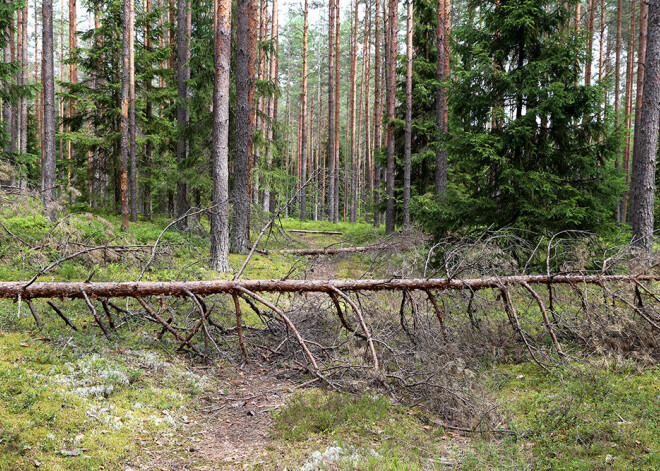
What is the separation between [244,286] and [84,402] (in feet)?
6.55

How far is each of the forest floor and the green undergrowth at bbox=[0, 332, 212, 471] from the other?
12 mm

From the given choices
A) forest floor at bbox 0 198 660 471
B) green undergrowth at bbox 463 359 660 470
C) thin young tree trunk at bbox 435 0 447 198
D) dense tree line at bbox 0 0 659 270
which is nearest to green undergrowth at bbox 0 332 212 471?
forest floor at bbox 0 198 660 471

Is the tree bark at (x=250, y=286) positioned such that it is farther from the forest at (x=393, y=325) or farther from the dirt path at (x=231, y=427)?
the dirt path at (x=231, y=427)

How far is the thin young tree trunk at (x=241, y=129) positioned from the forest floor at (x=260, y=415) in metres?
6.17

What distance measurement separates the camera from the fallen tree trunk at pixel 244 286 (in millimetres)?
4633

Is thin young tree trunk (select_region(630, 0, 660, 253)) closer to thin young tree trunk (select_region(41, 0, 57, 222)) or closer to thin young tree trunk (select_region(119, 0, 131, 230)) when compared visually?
thin young tree trunk (select_region(119, 0, 131, 230))

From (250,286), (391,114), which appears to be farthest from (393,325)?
(391,114)

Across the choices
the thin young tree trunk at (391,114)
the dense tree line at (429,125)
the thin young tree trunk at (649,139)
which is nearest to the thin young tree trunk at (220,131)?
the dense tree line at (429,125)

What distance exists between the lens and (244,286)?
4.91 m

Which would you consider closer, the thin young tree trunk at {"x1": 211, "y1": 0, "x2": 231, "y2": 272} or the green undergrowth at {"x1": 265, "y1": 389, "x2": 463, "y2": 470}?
the green undergrowth at {"x1": 265, "y1": 389, "x2": 463, "y2": 470}

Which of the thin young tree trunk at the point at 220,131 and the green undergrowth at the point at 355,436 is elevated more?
the thin young tree trunk at the point at 220,131

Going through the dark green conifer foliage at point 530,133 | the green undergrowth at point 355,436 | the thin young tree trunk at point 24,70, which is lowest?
the green undergrowth at point 355,436

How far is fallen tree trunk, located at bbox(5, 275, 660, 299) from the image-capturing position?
4.63 meters

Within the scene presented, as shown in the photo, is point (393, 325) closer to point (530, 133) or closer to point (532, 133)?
point (530, 133)
